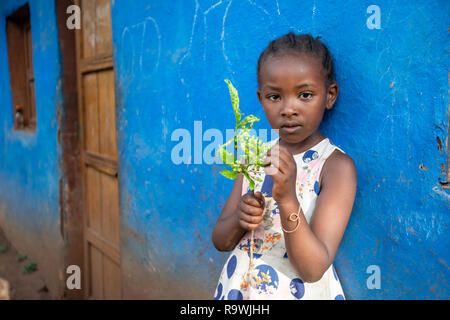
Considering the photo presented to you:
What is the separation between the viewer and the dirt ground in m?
3.94

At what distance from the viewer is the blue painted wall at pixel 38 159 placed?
346cm

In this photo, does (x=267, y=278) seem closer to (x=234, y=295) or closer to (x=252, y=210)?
(x=234, y=295)

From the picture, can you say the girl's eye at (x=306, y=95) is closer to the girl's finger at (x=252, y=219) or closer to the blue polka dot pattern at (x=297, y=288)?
the girl's finger at (x=252, y=219)

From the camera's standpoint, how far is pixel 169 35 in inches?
79.0

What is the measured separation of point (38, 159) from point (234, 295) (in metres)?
3.61

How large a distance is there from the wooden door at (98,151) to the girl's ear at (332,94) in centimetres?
205

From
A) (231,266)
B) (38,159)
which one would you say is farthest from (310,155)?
(38,159)

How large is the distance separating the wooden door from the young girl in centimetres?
190

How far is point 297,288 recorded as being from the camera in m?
1.10

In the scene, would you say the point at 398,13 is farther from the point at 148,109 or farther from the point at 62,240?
the point at 62,240

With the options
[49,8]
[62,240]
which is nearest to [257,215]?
[62,240]

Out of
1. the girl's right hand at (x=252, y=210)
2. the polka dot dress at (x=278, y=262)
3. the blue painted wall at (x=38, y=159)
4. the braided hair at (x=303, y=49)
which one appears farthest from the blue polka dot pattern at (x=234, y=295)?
the blue painted wall at (x=38, y=159)

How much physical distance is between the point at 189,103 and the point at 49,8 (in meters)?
2.42

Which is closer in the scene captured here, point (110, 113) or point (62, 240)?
point (110, 113)
